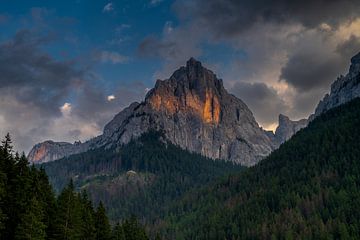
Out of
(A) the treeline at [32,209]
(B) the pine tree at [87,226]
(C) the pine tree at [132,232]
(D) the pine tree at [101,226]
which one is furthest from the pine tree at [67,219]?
(C) the pine tree at [132,232]

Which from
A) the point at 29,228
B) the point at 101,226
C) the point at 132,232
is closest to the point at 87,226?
the point at 101,226

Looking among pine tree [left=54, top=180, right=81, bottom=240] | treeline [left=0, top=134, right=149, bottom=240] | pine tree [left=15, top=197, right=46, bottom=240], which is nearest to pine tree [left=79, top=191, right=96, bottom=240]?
treeline [left=0, top=134, right=149, bottom=240]

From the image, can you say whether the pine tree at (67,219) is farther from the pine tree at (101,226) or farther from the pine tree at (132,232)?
the pine tree at (132,232)

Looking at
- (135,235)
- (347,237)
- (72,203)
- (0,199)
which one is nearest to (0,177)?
(0,199)

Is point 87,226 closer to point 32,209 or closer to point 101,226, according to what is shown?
point 101,226

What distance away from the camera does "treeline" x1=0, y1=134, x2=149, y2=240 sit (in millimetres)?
65750

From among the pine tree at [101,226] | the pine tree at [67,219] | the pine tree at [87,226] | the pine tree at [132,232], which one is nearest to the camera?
the pine tree at [67,219]

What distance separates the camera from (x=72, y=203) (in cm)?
8094

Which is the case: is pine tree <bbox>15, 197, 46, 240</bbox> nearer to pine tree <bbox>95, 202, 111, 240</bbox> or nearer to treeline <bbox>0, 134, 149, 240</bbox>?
treeline <bbox>0, 134, 149, 240</bbox>

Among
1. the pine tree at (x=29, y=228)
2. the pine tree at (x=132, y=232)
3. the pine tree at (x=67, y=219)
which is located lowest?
the pine tree at (x=29, y=228)

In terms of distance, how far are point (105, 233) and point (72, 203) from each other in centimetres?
2203

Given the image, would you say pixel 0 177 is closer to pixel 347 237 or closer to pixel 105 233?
pixel 105 233

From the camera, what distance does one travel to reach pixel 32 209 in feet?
223

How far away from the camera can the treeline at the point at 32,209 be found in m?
65.8
